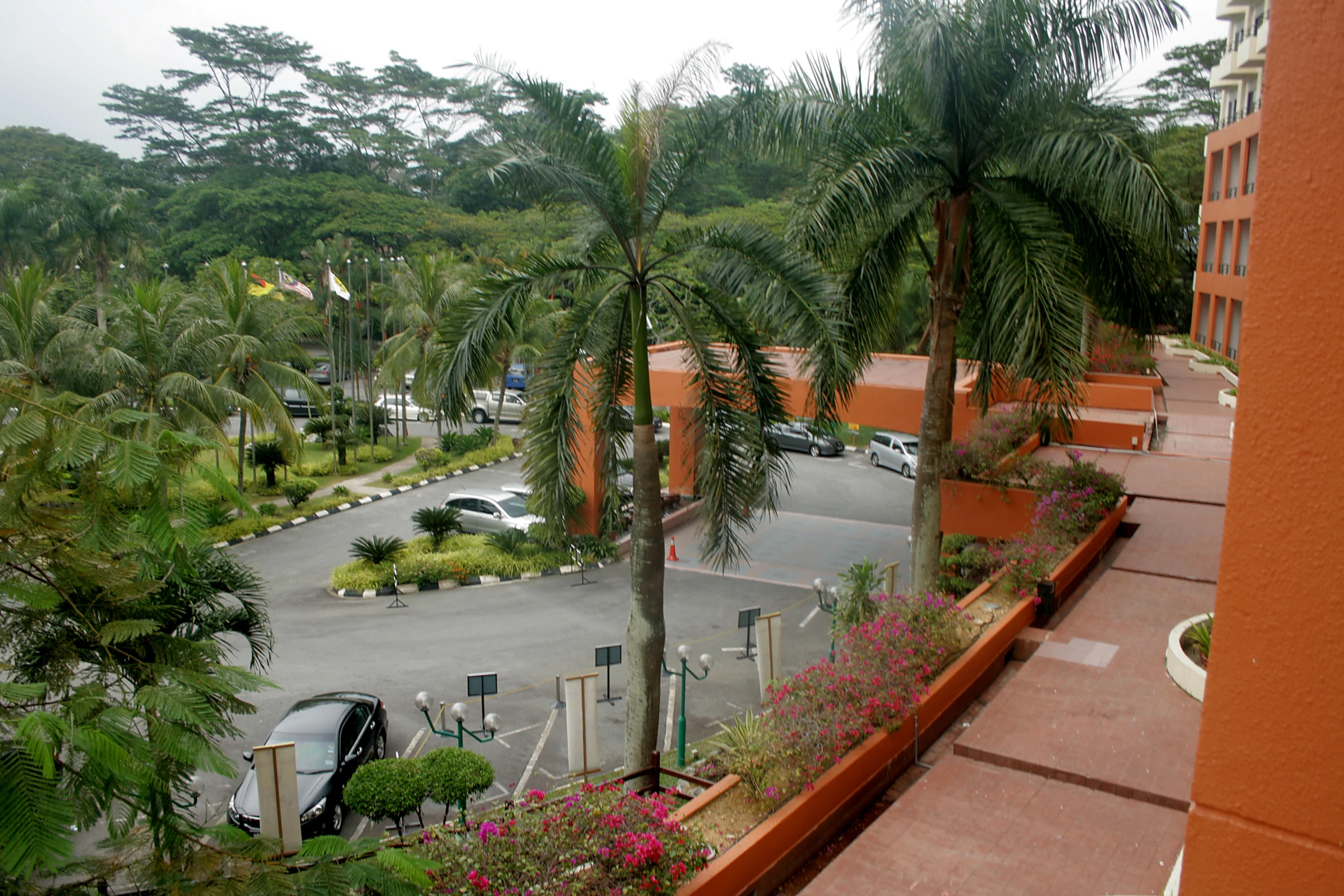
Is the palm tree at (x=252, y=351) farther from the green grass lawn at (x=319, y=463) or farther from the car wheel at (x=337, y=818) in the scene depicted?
the car wheel at (x=337, y=818)

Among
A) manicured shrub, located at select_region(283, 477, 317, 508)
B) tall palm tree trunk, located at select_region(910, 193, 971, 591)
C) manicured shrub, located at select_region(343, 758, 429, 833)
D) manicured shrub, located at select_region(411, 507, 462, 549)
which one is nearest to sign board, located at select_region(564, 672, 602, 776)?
manicured shrub, located at select_region(343, 758, 429, 833)

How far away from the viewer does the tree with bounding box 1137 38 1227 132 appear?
4472cm

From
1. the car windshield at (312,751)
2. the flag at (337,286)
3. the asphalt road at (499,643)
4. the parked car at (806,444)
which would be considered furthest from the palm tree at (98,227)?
the car windshield at (312,751)

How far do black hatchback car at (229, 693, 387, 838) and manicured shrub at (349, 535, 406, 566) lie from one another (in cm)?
684

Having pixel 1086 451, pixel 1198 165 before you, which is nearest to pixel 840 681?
pixel 1086 451

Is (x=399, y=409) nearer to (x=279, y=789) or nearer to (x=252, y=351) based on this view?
(x=252, y=351)

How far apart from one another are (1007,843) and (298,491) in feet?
65.7

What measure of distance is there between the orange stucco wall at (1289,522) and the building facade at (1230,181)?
3390cm

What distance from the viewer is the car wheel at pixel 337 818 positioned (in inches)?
401

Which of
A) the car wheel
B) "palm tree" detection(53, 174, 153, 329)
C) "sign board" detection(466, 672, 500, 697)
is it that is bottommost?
the car wheel

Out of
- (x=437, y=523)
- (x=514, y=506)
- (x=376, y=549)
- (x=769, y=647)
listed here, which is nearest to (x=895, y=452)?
(x=514, y=506)

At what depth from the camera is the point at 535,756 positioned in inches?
451

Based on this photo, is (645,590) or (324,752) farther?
(324,752)

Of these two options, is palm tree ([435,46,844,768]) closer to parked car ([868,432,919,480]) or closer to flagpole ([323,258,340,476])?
→ flagpole ([323,258,340,476])
